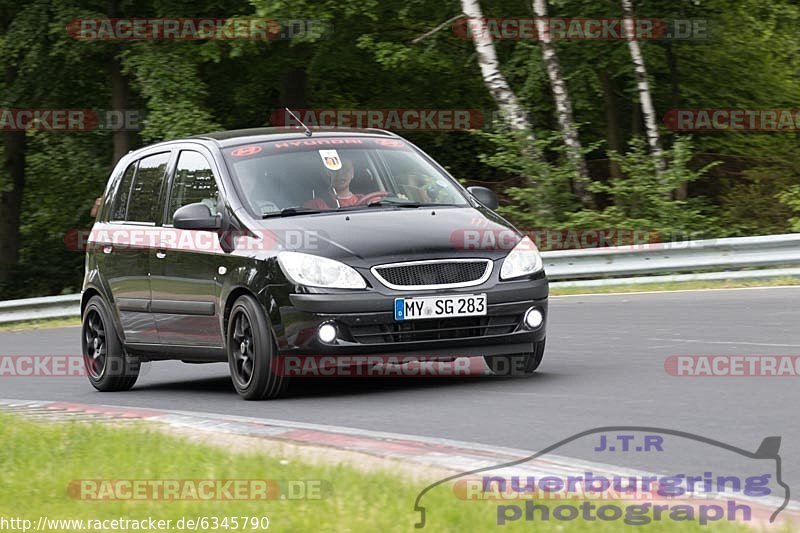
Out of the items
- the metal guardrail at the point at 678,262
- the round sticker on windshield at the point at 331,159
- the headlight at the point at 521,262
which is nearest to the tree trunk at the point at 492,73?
the metal guardrail at the point at 678,262

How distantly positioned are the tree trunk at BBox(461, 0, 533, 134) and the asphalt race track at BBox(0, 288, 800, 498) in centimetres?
930

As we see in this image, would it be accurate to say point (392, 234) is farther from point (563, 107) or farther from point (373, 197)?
point (563, 107)

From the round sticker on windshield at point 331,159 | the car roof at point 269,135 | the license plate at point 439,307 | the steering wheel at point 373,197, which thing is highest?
the car roof at point 269,135

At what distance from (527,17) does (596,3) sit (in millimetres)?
1714

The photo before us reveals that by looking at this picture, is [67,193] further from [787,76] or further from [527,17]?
[787,76]

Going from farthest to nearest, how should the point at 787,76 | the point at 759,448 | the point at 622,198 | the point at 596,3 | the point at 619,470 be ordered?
the point at 787,76, the point at 596,3, the point at 622,198, the point at 759,448, the point at 619,470

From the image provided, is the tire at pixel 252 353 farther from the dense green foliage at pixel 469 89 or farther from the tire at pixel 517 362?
→ the dense green foliage at pixel 469 89

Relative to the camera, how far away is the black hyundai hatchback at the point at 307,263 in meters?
10.0

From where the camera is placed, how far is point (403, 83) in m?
31.8

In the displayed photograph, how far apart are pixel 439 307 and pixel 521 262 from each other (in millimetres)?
790

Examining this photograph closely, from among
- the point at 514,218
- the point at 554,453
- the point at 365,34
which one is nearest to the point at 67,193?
the point at 365,34

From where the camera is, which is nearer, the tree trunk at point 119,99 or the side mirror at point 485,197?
the side mirror at point 485,197

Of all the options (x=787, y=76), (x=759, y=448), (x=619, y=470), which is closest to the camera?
(x=619, y=470)

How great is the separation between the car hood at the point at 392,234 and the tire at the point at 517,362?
81cm
